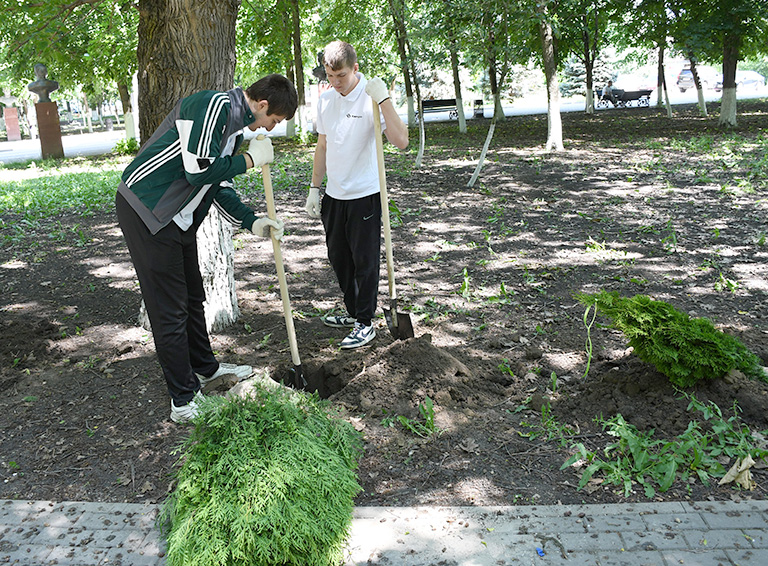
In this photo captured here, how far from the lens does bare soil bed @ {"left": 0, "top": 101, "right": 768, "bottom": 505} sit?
10.1 feet

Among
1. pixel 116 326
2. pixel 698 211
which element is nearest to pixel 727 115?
pixel 698 211

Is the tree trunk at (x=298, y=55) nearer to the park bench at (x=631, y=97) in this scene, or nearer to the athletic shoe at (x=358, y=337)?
the athletic shoe at (x=358, y=337)

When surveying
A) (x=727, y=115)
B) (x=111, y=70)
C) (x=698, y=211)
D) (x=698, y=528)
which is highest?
(x=111, y=70)

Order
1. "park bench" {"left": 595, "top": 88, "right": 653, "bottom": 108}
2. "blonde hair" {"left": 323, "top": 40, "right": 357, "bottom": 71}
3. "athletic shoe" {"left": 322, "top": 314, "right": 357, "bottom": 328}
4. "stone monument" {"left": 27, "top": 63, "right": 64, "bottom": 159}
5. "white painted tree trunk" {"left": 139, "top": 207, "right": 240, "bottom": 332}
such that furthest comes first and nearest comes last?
"park bench" {"left": 595, "top": 88, "right": 653, "bottom": 108}, "stone monument" {"left": 27, "top": 63, "right": 64, "bottom": 159}, "athletic shoe" {"left": 322, "top": 314, "right": 357, "bottom": 328}, "white painted tree trunk" {"left": 139, "top": 207, "right": 240, "bottom": 332}, "blonde hair" {"left": 323, "top": 40, "right": 357, "bottom": 71}

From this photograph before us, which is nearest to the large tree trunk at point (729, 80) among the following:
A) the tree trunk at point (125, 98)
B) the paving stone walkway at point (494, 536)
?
the paving stone walkway at point (494, 536)

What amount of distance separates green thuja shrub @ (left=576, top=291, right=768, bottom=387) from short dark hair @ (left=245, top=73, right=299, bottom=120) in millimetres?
1764

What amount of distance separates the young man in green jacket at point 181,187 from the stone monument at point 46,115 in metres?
17.8

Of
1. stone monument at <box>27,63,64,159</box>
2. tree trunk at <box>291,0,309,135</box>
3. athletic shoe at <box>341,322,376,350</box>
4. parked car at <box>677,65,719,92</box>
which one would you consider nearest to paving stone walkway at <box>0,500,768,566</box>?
athletic shoe at <box>341,322,376,350</box>

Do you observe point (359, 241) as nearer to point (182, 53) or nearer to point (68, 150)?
point (182, 53)

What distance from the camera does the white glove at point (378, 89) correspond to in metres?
3.94

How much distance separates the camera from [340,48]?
381 centimetres

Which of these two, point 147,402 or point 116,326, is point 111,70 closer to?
point 116,326

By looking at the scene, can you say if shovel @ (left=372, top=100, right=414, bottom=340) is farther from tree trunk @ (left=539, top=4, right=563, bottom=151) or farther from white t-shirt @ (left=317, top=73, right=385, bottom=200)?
tree trunk @ (left=539, top=4, right=563, bottom=151)

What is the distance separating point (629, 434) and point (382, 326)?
2132 millimetres
